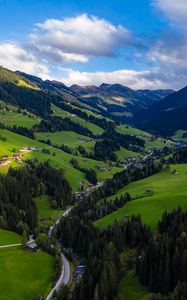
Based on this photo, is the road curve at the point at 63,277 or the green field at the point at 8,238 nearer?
the road curve at the point at 63,277

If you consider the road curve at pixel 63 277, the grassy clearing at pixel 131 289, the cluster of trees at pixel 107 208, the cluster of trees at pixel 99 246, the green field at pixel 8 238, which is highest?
the cluster of trees at pixel 107 208

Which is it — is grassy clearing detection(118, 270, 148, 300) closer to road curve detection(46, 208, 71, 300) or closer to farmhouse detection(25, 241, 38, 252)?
road curve detection(46, 208, 71, 300)

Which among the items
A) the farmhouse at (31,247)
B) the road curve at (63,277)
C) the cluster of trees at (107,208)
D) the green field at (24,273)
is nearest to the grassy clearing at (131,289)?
the road curve at (63,277)

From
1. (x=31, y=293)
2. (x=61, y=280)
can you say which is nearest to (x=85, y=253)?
(x=61, y=280)

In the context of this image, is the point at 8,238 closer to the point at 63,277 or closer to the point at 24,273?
the point at 24,273

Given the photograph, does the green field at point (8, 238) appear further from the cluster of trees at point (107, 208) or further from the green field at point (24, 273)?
the cluster of trees at point (107, 208)

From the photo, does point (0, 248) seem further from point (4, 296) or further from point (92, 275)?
point (92, 275)
